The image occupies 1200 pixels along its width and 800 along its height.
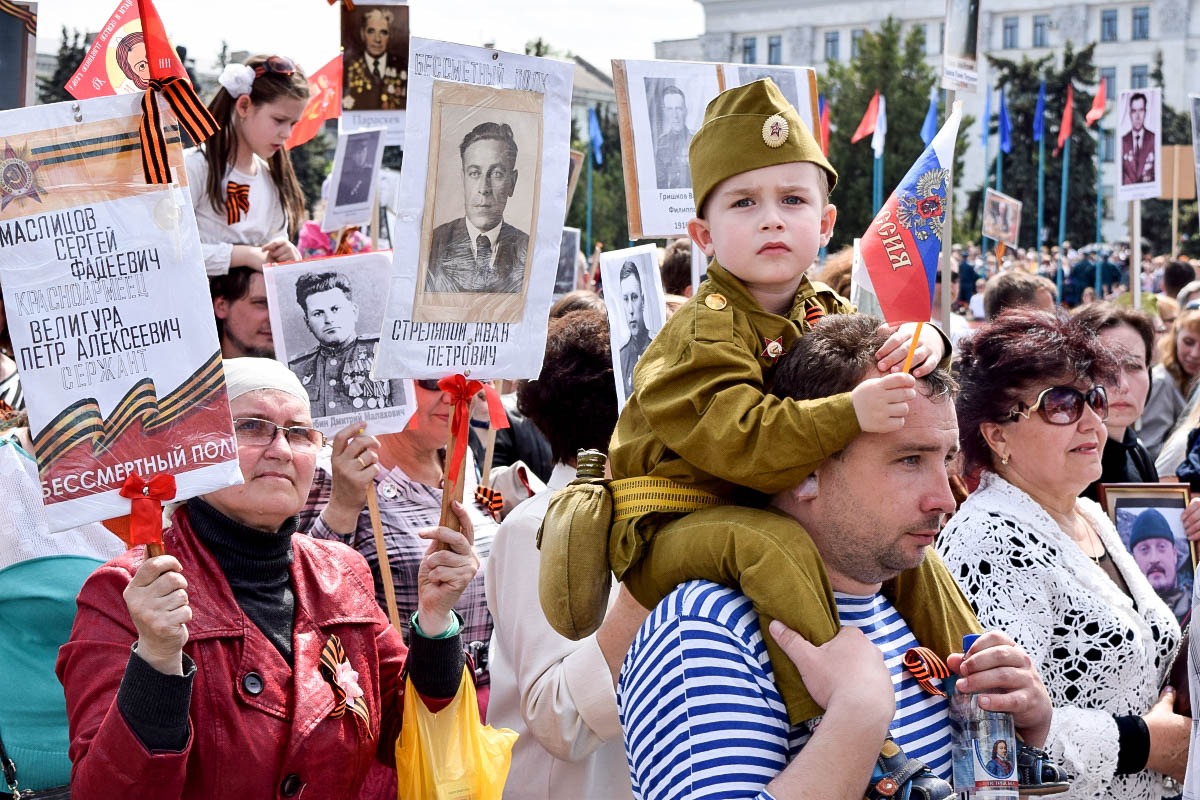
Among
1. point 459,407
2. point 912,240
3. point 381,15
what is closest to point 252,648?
point 459,407

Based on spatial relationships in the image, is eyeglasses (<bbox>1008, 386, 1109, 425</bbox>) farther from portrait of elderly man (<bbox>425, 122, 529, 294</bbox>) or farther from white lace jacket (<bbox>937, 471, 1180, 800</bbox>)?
portrait of elderly man (<bbox>425, 122, 529, 294</bbox>)

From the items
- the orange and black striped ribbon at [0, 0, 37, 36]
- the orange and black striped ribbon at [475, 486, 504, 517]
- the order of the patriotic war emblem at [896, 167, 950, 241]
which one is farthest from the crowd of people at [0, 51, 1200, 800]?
the orange and black striped ribbon at [0, 0, 37, 36]

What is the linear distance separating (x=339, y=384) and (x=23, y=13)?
6.07 feet

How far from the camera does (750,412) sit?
2.53 metres

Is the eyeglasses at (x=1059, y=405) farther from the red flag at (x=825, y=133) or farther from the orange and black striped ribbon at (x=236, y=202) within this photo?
the orange and black striped ribbon at (x=236, y=202)

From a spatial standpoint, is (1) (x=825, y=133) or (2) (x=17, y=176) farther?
(1) (x=825, y=133)

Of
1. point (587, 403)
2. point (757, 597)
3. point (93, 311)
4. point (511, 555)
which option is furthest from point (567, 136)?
point (757, 597)

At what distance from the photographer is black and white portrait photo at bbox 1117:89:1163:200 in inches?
478

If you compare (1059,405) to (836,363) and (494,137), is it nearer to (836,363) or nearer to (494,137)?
(836,363)

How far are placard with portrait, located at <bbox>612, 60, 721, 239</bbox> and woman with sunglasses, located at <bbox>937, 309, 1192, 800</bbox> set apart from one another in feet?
4.84

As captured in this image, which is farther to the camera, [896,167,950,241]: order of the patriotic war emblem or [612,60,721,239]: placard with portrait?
[612,60,721,239]: placard with portrait

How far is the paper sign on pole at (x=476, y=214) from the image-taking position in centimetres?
358

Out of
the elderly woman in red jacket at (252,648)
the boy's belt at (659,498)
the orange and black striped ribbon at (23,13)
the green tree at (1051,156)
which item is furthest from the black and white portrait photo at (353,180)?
the green tree at (1051,156)

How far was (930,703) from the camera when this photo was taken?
2.54 meters
